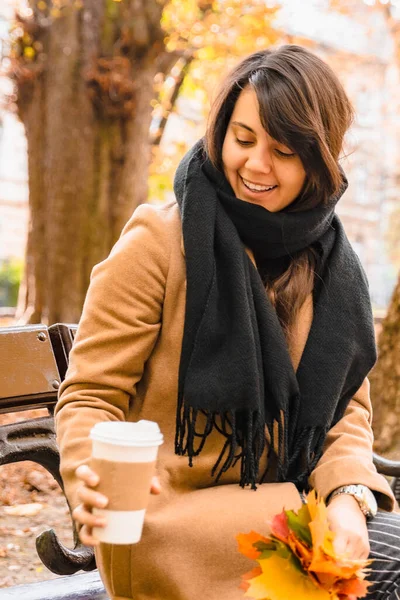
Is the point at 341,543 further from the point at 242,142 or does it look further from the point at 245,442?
the point at 242,142

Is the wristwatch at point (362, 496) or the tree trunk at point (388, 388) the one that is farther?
the tree trunk at point (388, 388)

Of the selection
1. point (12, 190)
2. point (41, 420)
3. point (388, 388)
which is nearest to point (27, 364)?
point (41, 420)

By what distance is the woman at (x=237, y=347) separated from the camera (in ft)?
6.59

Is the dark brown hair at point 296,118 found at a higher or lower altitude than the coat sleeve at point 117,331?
higher

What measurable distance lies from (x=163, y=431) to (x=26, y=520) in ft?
9.91

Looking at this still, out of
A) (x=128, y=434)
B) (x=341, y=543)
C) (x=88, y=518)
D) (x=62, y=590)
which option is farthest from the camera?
(x=62, y=590)

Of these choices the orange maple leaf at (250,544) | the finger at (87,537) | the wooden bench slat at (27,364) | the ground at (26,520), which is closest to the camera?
the finger at (87,537)

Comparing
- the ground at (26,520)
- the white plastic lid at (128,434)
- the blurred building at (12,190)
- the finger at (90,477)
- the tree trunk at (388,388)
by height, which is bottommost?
the blurred building at (12,190)

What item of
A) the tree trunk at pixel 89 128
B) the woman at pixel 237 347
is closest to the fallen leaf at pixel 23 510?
the woman at pixel 237 347

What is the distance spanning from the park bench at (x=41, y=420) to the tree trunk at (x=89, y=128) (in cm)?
575

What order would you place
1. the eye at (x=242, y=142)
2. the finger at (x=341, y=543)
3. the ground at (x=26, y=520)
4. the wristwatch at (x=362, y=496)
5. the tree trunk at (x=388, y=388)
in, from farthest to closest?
the tree trunk at (x=388, y=388) < the ground at (x=26, y=520) < the eye at (x=242, y=142) < the wristwatch at (x=362, y=496) < the finger at (x=341, y=543)

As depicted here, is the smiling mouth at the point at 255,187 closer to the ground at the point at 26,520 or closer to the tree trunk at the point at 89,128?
the ground at the point at 26,520

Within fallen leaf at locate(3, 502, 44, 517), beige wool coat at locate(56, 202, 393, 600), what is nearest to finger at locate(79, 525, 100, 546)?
beige wool coat at locate(56, 202, 393, 600)

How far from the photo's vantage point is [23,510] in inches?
195
